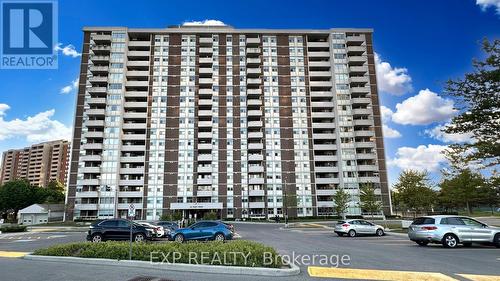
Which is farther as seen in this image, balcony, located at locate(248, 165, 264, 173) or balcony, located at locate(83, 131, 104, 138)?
balcony, located at locate(248, 165, 264, 173)

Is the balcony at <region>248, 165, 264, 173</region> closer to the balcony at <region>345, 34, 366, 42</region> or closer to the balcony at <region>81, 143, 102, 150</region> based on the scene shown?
the balcony at <region>81, 143, 102, 150</region>

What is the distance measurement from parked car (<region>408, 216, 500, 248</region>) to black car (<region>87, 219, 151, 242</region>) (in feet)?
56.0

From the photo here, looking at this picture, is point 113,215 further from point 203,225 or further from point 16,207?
point 203,225

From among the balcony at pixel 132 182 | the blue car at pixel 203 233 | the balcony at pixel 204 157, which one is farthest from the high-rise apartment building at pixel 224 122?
the blue car at pixel 203 233

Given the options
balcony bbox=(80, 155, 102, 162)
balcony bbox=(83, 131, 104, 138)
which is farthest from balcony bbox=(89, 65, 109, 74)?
balcony bbox=(80, 155, 102, 162)

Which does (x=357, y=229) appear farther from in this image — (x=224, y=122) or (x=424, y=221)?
(x=224, y=122)

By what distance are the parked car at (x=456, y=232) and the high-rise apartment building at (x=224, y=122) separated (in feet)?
175

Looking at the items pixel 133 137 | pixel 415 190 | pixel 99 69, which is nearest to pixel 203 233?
pixel 415 190

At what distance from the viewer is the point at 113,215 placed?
7125 cm

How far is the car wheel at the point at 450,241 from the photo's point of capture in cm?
1650

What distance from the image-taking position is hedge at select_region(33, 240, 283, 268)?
10.3 metres

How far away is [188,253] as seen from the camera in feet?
35.9

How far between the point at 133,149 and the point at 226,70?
30.8m

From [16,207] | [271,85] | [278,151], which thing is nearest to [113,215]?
[16,207]
